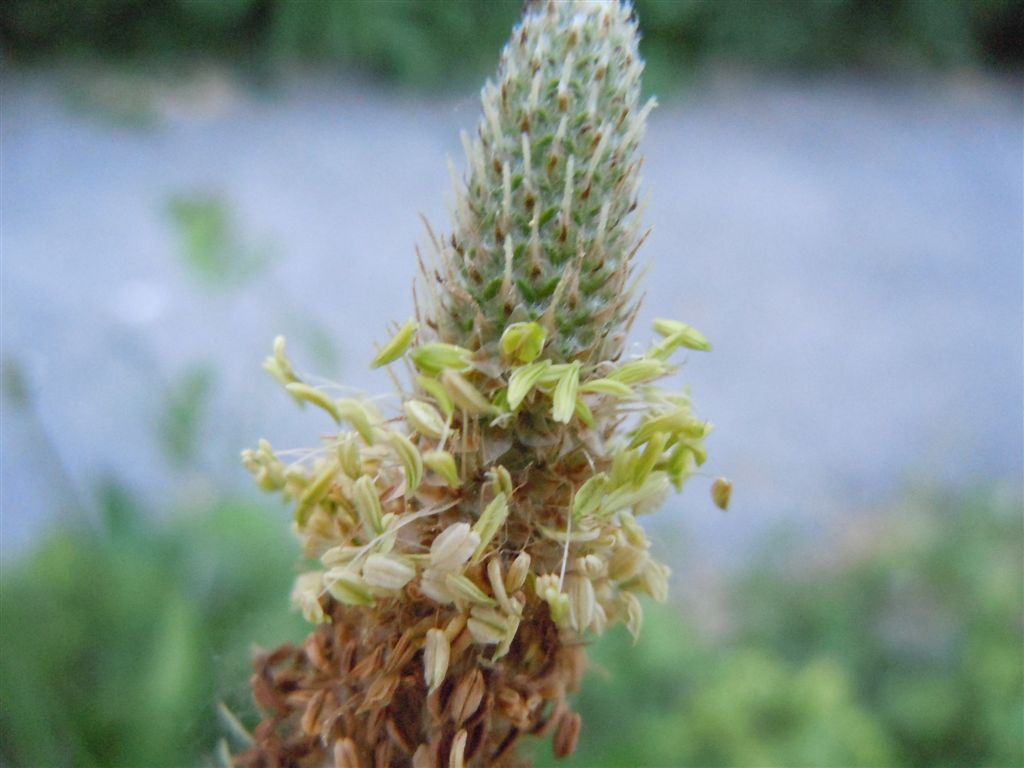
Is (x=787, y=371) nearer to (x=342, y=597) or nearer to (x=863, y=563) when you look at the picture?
(x=863, y=563)

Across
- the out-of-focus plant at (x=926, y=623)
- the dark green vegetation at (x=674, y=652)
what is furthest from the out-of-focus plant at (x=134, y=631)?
the out-of-focus plant at (x=926, y=623)

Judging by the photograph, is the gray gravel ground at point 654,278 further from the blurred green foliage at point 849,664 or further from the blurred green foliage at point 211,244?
the blurred green foliage at point 849,664

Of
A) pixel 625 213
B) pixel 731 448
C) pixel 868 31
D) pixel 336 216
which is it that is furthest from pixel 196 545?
pixel 868 31

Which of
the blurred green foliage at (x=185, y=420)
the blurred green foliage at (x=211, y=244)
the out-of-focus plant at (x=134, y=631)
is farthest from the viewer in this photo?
the blurred green foliage at (x=211, y=244)

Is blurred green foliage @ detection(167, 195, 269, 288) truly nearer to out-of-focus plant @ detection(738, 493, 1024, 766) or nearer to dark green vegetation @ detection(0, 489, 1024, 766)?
dark green vegetation @ detection(0, 489, 1024, 766)

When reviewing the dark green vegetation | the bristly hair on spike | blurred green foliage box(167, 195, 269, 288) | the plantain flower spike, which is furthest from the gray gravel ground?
the bristly hair on spike

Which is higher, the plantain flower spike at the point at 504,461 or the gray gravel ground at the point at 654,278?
the plantain flower spike at the point at 504,461

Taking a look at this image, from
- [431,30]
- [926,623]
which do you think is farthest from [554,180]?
[431,30]
